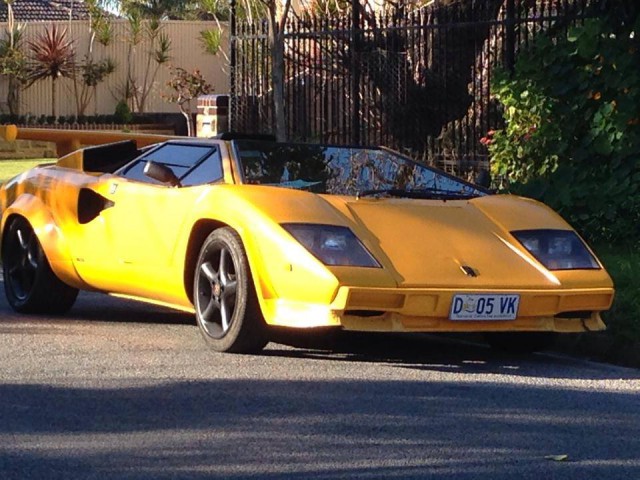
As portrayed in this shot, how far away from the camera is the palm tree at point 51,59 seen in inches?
1347

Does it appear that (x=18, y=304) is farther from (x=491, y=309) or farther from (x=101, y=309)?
(x=491, y=309)

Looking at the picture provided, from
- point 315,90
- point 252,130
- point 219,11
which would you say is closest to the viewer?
point 315,90

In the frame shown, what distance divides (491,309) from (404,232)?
0.62 m

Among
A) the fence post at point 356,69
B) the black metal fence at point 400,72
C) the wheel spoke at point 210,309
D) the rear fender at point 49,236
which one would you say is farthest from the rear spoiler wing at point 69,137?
the fence post at point 356,69

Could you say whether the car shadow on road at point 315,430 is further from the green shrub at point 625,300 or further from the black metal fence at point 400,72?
the black metal fence at point 400,72

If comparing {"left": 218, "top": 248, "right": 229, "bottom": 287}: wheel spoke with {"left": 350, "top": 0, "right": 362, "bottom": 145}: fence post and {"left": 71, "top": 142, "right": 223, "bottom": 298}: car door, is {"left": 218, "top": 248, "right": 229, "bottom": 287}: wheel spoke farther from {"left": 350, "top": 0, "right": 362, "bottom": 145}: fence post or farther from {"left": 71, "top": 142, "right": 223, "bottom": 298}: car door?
{"left": 350, "top": 0, "right": 362, "bottom": 145}: fence post

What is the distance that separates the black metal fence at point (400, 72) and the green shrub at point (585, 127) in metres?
0.96

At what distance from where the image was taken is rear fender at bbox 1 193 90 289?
9367 mm

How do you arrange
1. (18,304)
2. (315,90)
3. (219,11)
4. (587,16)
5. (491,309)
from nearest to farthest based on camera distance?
(491,309), (18,304), (587,16), (315,90), (219,11)

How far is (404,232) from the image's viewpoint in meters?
7.75

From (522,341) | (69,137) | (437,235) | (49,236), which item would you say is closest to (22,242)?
(49,236)

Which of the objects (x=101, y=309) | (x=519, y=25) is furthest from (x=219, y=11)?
(x=101, y=309)

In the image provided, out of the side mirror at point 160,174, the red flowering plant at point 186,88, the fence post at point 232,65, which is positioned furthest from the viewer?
the red flowering plant at point 186,88

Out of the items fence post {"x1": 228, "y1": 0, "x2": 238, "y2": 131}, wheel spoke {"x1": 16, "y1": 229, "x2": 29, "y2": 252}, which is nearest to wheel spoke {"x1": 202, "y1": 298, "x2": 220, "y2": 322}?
wheel spoke {"x1": 16, "y1": 229, "x2": 29, "y2": 252}
